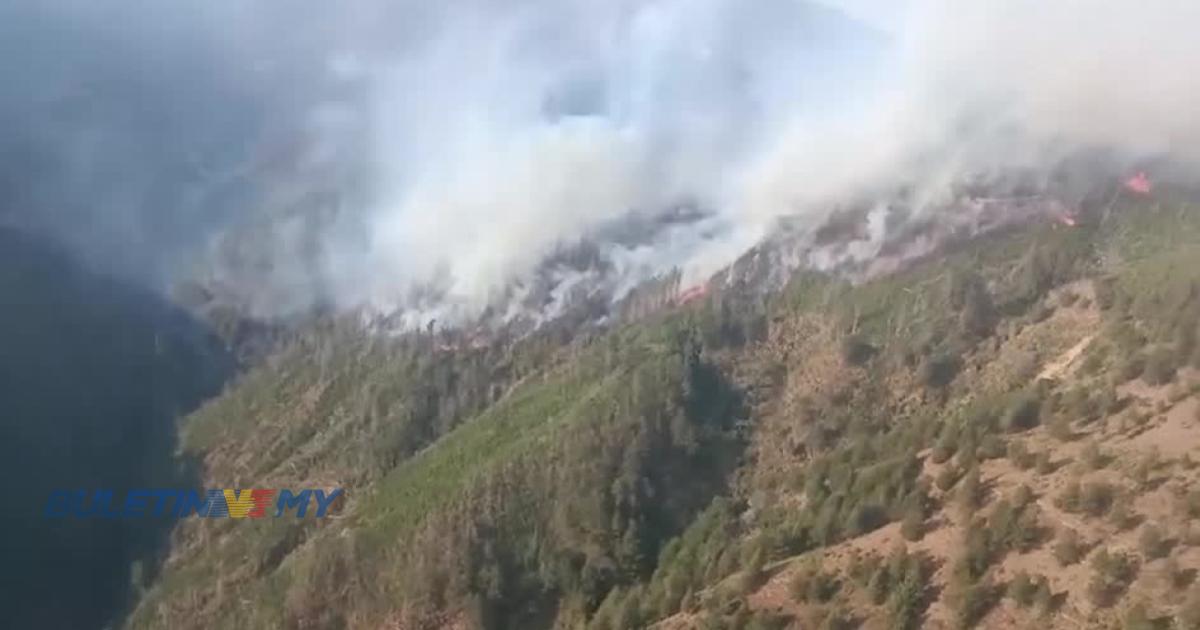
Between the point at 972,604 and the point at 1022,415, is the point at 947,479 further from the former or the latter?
the point at 972,604

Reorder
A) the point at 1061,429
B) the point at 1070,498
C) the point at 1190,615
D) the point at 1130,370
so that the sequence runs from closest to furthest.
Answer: the point at 1190,615 < the point at 1070,498 < the point at 1061,429 < the point at 1130,370

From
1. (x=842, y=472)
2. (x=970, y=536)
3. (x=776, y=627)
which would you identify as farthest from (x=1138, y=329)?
(x=776, y=627)

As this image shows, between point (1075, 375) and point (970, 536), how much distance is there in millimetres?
56049

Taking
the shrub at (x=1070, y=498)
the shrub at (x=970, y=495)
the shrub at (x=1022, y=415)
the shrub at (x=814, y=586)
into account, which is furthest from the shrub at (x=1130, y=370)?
the shrub at (x=814, y=586)

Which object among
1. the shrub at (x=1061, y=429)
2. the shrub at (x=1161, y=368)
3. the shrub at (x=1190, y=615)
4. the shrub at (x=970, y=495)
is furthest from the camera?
the shrub at (x=1161, y=368)

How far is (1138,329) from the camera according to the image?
190 metres

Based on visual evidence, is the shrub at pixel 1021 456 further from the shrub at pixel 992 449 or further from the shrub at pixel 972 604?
the shrub at pixel 972 604

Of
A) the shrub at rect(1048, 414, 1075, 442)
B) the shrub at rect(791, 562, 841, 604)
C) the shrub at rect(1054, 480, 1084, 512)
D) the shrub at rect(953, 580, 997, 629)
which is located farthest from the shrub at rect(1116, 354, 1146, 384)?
the shrub at rect(791, 562, 841, 604)

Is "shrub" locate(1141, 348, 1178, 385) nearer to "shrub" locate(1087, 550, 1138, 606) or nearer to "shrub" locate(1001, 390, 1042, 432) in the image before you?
"shrub" locate(1001, 390, 1042, 432)

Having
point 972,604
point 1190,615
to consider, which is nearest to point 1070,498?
point 972,604

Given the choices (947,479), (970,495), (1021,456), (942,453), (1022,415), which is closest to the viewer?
(970,495)

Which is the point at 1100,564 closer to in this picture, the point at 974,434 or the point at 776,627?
the point at 776,627

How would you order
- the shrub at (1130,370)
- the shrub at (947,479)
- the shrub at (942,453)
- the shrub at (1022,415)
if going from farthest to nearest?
the shrub at (942,453) < the shrub at (1022,415) < the shrub at (1130,370) < the shrub at (947,479)

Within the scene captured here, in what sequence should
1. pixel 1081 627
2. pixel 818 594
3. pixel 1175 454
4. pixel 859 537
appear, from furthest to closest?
pixel 859 537 < pixel 818 594 < pixel 1175 454 < pixel 1081 627
